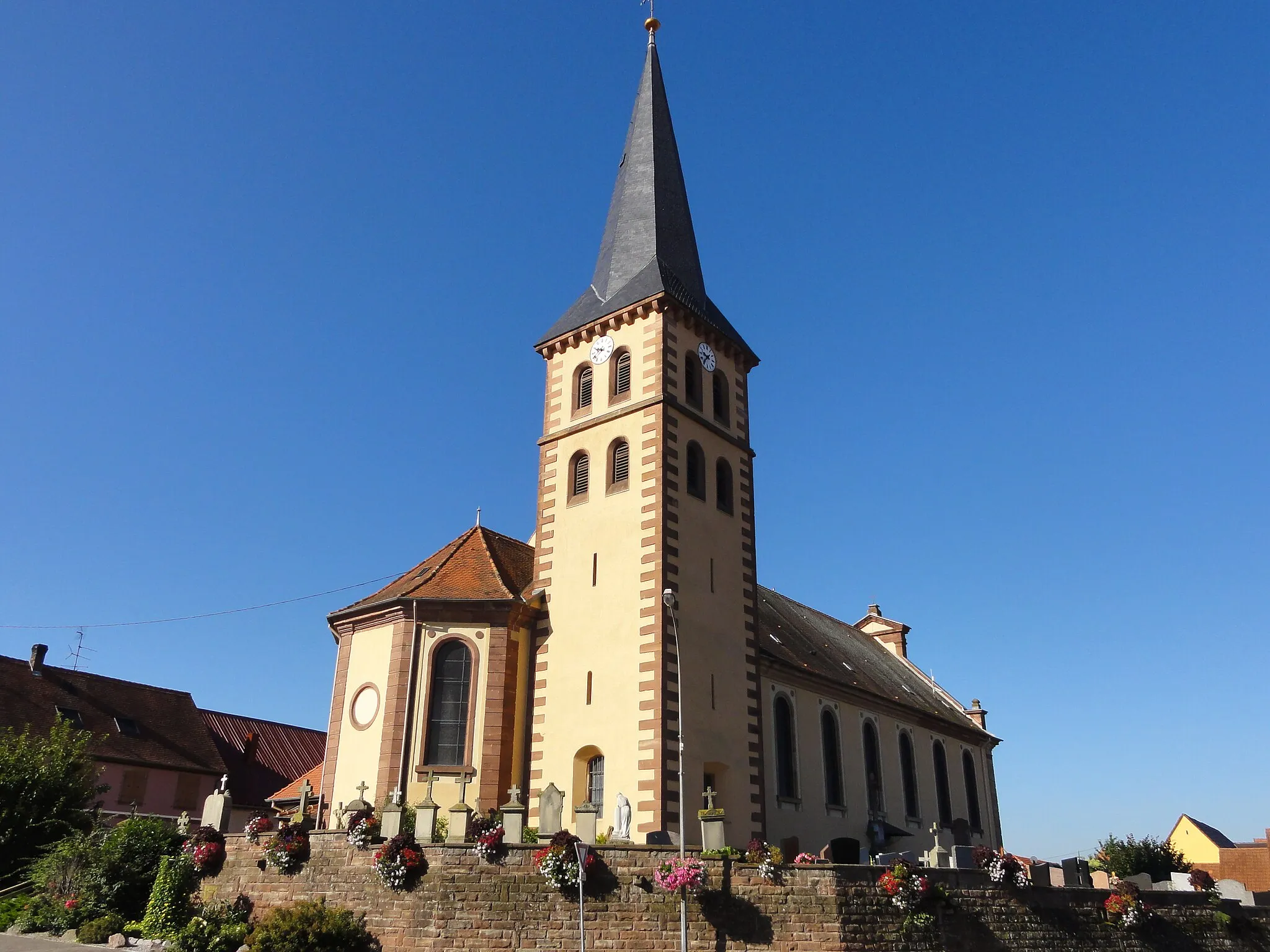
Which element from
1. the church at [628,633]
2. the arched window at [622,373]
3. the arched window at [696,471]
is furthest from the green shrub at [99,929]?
the arched window at [622,373]

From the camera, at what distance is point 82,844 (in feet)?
80.5

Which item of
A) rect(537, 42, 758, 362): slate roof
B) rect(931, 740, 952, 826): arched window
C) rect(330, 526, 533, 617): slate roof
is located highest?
rect(537, 42, 758, 362): slate roof

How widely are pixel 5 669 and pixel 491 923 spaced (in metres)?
31.6

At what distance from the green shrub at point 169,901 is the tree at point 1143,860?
3891 centimetres

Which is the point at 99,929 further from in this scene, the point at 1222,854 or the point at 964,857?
the point at 1222,854

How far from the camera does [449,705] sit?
2647 centimetres

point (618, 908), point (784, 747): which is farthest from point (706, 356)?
point (618, 908)

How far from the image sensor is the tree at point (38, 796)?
26750 mm

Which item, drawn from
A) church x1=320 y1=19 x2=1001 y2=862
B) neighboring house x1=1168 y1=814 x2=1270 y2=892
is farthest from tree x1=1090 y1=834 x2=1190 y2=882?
church x1=320 y1=19 x2=1001 y2=862

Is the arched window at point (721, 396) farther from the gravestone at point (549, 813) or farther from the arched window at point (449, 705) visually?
the gravestone at point (549, 813)

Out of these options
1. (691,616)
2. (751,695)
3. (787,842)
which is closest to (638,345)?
(691,616)

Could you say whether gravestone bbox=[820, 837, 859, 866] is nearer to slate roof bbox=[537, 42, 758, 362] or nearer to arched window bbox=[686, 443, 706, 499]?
arched window bbox=[686, 443, 706, 499]

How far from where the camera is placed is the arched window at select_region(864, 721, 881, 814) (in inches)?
1410

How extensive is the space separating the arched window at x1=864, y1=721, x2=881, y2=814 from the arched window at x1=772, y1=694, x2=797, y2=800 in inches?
225
